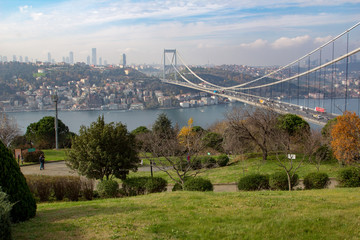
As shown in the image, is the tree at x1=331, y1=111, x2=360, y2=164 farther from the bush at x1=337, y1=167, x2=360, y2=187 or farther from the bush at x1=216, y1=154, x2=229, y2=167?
the bush at x1=216, y1=154, x2=229, y2=167

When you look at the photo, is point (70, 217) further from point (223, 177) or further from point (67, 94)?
point (67, 94)

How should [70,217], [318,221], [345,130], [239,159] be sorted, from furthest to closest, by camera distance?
[239,159]
[345,130]
[70,217]
[318,221]

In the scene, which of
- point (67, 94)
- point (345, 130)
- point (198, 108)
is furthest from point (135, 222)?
point (67, 94)

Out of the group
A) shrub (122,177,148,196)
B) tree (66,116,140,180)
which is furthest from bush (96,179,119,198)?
tree (66,116,140,180)

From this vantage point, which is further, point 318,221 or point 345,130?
point 345,130

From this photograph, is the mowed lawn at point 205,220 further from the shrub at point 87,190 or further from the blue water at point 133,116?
the blue water at point 133,116

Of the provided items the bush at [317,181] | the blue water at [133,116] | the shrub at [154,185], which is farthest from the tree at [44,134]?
the blue water at [133,116]

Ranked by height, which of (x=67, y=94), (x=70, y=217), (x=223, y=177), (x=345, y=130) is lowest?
(x=223, y=177)
